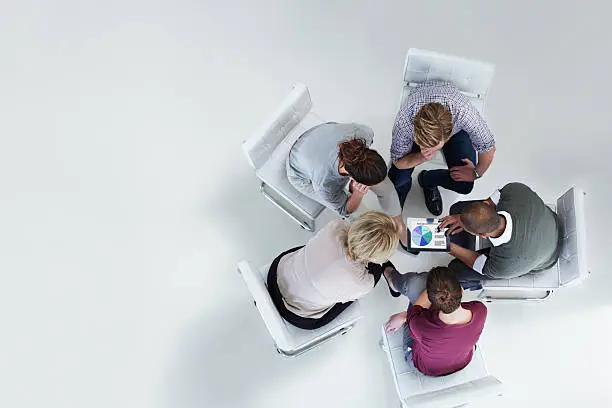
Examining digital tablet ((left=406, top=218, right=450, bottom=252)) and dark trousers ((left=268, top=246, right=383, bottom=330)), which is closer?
dark trousers ((left=268, top=246, right=383, bottom=330))

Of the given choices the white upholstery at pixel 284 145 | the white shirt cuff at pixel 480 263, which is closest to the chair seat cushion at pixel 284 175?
the white upholstery at pixel 284 145

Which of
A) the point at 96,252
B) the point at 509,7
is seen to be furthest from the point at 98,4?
the point at 509,7

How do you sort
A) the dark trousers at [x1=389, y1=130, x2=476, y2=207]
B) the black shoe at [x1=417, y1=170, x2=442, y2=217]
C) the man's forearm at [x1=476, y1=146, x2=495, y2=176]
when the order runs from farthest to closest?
the black shoe at [x1=417, y1=170, x2=442, y2=217]
the dark trousers at [x1=389, y1=130, x2=476, y2=207]
the man's forearm at [x1=476, y1=146, x2=495, y2=176]

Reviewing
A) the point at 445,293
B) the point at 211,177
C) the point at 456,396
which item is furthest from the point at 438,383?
the point at 211,177

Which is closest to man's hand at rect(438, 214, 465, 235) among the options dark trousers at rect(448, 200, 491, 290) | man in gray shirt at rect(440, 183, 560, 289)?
man in gray shirt at rect(440, 183, 560, 289)

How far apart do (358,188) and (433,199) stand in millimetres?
811

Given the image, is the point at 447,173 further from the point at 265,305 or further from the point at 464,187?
the point at 265,305

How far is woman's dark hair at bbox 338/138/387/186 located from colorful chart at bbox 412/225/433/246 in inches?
17.6

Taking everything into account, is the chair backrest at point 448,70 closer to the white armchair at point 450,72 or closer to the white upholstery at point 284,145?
the white armchair at point 450,72

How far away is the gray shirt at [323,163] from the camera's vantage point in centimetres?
223

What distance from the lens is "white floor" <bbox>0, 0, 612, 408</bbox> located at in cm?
283

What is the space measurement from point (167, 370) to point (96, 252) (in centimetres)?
73

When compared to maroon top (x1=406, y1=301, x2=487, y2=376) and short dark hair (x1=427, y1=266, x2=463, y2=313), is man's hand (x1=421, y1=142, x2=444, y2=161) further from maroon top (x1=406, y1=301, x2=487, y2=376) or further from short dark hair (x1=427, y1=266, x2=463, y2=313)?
maroon top (x1=406, y1=301, x2=487, y2=376)

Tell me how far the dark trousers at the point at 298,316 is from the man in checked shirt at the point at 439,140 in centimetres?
54
